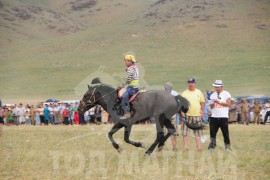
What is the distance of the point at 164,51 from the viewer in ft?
361

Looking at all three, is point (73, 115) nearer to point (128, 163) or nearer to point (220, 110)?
point (220, 110)

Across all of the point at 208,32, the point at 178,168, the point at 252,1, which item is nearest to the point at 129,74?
the point at 178,168

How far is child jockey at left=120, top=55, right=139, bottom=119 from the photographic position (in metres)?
14.0

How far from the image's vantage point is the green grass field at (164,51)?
87.4m

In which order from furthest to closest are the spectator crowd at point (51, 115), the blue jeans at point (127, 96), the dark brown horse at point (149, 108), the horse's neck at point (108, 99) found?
the spectator crowd at point (51, 115) → the horse's neck at point (108, 99) → the dark brown horse at point (149, 108) → the blue jeans at point (127, 96)

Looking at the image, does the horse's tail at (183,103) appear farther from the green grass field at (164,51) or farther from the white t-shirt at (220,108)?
the green grass field at (164,51)

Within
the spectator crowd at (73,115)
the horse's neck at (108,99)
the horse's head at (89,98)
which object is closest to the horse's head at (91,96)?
the horse's head at (89,98)

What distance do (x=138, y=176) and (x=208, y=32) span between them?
4441 inches

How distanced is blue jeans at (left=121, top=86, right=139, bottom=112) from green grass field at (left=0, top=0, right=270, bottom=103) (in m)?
54.9

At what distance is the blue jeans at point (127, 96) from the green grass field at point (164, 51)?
180 ft

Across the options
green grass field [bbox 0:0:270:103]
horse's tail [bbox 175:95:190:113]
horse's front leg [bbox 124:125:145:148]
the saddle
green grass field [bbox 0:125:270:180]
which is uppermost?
green grass field [bbox 0:0:270:103]

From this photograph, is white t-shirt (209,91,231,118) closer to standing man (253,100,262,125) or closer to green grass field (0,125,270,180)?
green grass field (0,125,270,180)

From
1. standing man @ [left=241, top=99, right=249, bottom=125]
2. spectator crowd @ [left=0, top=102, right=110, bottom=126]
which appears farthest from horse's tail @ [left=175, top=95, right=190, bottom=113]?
spectator crowd @ [left=0, top=102, right=110, bottom=126]

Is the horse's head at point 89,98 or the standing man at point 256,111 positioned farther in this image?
the standing man at point 256,111
